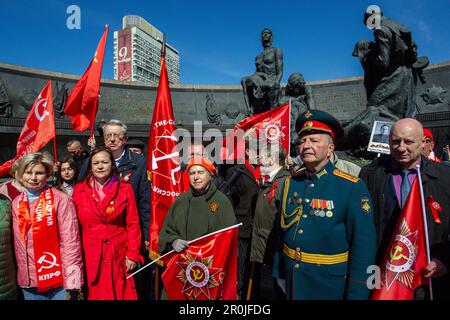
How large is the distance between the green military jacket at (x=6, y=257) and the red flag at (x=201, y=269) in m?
1.21

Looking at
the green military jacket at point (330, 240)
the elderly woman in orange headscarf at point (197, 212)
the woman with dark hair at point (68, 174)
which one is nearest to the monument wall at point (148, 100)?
the woman with dark hair at point (68, 174)

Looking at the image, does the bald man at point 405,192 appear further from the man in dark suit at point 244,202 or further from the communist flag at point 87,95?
the communist flag at point 87,95

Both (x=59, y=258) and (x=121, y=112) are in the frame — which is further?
(x=121, y=112)

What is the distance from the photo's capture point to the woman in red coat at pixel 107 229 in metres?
3.10

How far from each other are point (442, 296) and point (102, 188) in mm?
2834

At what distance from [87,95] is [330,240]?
415cm

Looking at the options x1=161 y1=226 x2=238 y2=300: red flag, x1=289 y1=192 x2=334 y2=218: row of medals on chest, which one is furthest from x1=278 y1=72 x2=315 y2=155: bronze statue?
x1=289 y1=192 x2=334 y2=218: row of medals on chest

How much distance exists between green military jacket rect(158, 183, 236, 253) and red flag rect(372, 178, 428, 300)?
1406mm

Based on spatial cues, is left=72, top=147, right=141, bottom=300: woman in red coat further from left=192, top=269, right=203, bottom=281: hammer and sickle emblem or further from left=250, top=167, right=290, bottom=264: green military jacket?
left=250, top=167, right=290, bottom=264: green military jacket

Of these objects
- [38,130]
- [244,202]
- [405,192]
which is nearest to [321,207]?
[405,192]

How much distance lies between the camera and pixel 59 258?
113 inches
